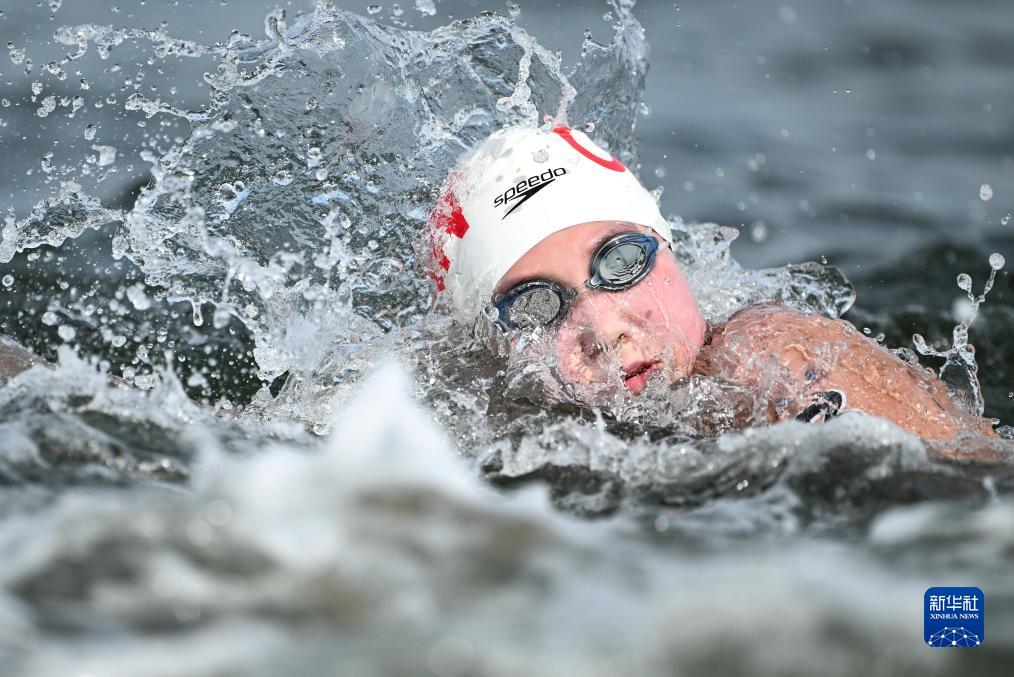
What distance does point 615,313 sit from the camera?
3.46 meters

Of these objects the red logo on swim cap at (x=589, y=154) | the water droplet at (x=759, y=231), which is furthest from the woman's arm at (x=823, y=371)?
the water droplet at (x=759, y=231)

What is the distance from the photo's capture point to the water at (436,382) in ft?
5.70

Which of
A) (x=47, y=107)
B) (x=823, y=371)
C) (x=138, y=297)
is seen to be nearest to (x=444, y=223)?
(x=823, y=371)

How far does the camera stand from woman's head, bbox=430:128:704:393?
3447mm

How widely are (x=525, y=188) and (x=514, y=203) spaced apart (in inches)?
2.7

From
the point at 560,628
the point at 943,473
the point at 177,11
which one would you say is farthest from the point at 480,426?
the point at 177,11

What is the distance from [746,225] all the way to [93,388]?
369 centimetres

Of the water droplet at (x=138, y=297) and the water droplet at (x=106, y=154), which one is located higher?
the water droplet at (x=106, y=154)

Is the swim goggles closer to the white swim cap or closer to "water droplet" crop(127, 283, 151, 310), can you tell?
the white swim cap

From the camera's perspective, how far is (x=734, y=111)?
6.13 m

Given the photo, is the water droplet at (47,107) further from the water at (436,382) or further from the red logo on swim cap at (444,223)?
the red logo on swim cap at (444,223)

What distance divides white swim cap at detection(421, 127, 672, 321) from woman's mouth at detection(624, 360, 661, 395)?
531mm

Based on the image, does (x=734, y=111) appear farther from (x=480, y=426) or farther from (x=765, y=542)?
(x=765, y=542)

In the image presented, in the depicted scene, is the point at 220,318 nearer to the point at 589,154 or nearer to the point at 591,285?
the point at 589,154
